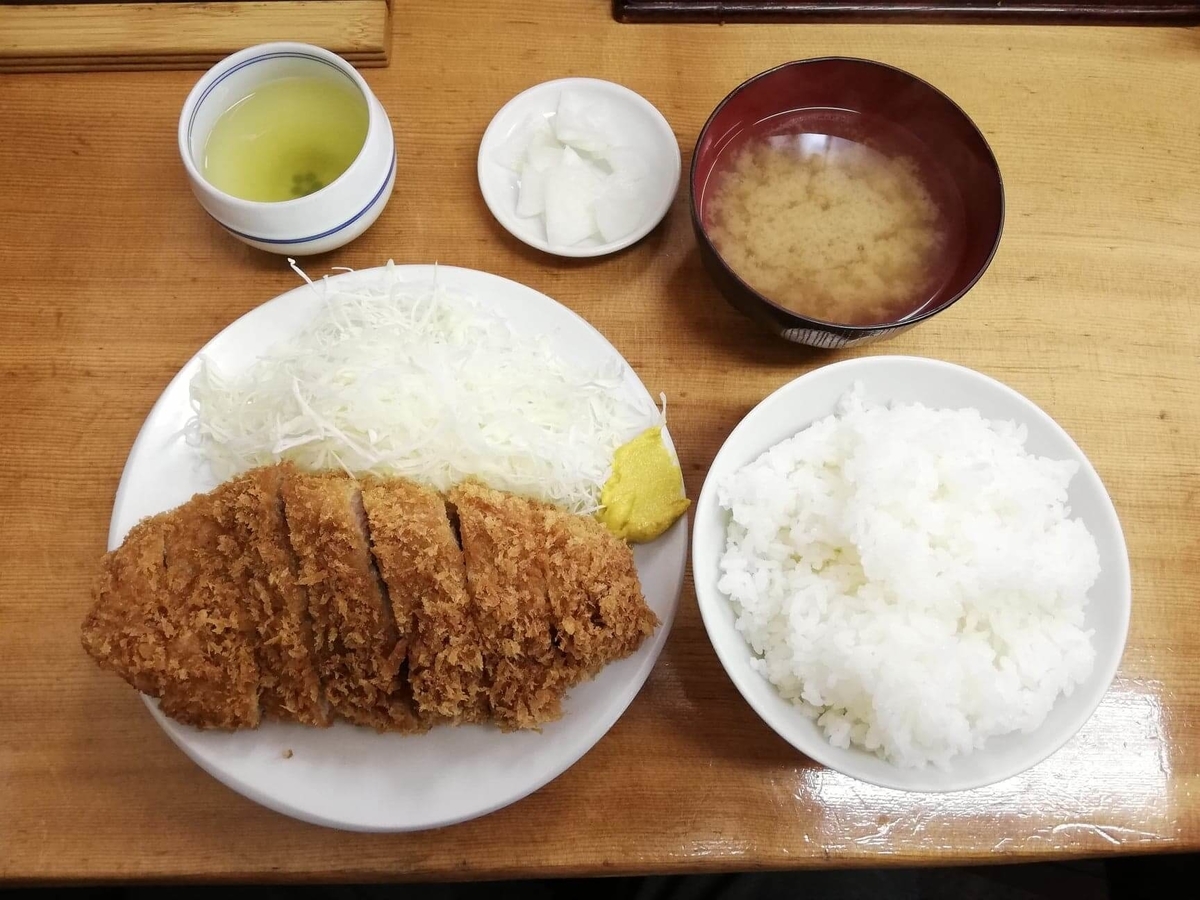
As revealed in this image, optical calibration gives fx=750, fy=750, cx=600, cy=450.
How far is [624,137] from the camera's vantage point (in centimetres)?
182

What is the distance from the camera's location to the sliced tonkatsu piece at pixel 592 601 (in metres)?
1.27

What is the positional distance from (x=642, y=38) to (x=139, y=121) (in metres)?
1.30

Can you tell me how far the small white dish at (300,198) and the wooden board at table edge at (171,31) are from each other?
0.97 feet

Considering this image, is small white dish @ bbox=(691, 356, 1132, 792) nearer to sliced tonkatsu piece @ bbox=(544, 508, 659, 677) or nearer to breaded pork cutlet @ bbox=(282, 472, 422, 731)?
sliced tonkatsu piece @ bbox=(544, 508, 659, 677)

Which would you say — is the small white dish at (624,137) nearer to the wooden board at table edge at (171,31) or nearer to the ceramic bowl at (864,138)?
the ceramic bowl at (864,138)

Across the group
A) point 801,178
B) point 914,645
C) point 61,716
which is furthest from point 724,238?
point 61,716

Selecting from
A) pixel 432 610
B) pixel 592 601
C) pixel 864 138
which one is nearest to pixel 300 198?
pixel 432 610

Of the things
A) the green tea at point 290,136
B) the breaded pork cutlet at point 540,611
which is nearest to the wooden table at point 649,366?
the green tea at point 290,136

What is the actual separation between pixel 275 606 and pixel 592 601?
548 mm

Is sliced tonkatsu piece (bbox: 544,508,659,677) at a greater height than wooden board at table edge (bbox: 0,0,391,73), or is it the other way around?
wooden board at table edge (bbox: 0,0,391,73)

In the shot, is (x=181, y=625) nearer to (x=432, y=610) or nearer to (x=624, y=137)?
(x=432, y=610)

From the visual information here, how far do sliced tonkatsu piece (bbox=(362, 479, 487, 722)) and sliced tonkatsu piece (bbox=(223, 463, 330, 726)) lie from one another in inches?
6.4

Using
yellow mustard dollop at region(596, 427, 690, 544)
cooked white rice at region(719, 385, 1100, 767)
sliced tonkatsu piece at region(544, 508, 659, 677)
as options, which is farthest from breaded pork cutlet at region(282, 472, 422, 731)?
cooked white rice at region(719, 385, 1100, 767)

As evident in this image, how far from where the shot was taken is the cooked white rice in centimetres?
117
